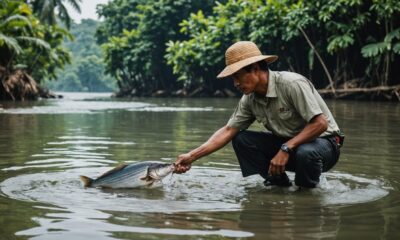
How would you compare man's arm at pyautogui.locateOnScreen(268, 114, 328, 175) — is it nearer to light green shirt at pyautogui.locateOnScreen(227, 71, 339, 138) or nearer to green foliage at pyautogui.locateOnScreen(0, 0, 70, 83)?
light green shirt at pyautogui.locateOnScreen(227, 71, 339, 138)

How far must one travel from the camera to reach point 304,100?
14.4 feet

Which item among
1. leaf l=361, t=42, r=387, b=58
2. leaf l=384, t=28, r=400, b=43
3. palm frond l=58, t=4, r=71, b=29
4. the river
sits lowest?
the river

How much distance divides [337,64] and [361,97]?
2.05 metres

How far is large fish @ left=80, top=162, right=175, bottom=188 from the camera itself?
4594 millimetres

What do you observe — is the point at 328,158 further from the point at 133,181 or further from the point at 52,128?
the point at 52,128

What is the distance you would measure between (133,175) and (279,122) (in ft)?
3.86

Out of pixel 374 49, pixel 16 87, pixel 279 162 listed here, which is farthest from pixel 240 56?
pixel 16 87

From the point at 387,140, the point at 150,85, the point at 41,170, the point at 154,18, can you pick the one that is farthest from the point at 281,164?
the point at 150,85

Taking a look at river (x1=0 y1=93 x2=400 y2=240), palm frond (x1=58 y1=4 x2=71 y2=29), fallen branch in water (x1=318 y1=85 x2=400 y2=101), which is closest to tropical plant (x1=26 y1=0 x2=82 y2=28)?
palm frond (x1=58 y1=4 x2=71 y2=29)

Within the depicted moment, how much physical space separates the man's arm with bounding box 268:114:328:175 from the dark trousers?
7 centimetres

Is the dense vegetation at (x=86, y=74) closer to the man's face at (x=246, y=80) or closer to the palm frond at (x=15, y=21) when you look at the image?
the palm frond at (x=15, y=21)

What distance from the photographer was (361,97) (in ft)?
76.6

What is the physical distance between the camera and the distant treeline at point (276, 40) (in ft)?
71.2

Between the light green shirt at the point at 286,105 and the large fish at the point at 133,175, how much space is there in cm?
83
